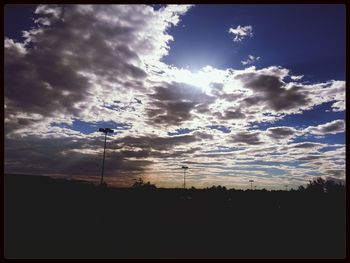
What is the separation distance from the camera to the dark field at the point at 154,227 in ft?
56.6

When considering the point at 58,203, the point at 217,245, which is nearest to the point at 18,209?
the point at 58,203

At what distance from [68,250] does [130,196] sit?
2062 centimetres

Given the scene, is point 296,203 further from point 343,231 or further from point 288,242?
point 288,242

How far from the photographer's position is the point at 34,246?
1736cm

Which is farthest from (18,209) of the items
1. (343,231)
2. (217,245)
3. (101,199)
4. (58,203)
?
(343,231)

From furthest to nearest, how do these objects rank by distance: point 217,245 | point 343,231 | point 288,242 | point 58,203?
point 58,203
point 343,231
point 288,242
point 217,245

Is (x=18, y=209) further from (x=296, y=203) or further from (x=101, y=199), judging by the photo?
(x=296, y=203)

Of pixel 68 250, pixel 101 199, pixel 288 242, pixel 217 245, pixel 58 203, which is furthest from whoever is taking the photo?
pixel 101 199

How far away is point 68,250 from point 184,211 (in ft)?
50.5

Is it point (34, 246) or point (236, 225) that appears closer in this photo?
point (34, 246)

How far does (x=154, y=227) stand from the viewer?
2377cm

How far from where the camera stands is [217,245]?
1888 cm

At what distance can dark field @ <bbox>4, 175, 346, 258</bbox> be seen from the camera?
17266 millimetres

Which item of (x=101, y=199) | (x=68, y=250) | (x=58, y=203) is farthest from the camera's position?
(x=101, y=199)
